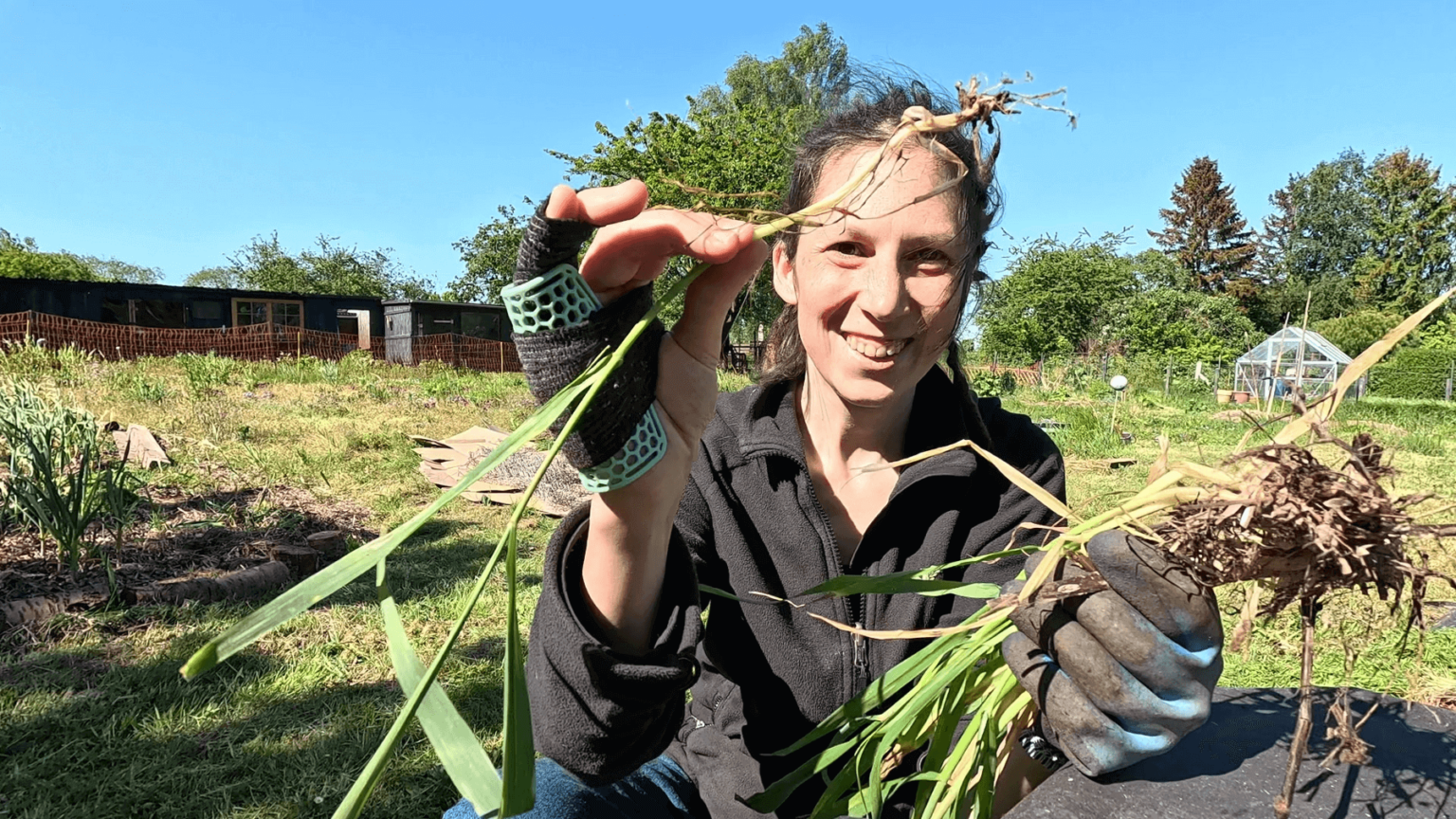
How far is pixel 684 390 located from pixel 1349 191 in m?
51.0

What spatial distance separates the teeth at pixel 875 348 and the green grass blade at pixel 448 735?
100cm

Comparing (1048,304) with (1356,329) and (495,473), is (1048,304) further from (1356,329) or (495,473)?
(495,473)

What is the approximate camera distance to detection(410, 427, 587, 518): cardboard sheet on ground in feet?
18.6

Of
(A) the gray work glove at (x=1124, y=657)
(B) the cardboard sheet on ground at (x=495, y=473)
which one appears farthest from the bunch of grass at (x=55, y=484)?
(A) the gray work glove at (x=1124, y=657)

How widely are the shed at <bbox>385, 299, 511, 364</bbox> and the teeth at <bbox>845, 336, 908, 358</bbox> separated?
2416 centimetres

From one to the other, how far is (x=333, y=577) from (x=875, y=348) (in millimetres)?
1060

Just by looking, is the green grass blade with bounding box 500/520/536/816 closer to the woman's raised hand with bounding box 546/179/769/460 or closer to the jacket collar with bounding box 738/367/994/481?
the woman's raised hand with bounding box 546/179/769/460

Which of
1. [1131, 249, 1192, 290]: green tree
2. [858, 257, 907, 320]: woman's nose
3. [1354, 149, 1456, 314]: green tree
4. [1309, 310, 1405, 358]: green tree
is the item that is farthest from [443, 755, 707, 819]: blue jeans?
[1131, 249, 1192, 290]: green tree

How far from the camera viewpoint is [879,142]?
160 cm

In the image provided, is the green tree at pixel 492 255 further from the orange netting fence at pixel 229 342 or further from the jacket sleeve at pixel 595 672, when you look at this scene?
the jacket sleeve at pixel 595 672

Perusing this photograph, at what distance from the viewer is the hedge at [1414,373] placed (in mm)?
20781

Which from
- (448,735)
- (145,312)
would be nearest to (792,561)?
(448,735)

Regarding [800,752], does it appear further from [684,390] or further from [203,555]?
[203,555]

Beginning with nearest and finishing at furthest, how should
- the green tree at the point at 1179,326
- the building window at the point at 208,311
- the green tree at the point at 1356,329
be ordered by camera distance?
the green tree at the point at 1356,329 → the building window at the point at 208,311 → the green tree at the point at 1179,326
